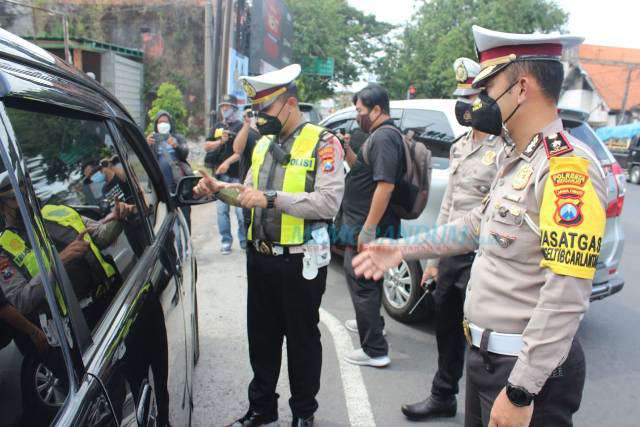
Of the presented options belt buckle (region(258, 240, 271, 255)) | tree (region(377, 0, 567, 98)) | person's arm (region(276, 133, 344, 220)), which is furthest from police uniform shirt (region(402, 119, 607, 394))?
tree (region(377, 0, 567, 98))

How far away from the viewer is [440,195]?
3912 millimetres

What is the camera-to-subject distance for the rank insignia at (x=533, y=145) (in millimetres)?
1518

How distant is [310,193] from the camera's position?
237cm

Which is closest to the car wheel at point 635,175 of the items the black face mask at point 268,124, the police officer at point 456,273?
the police officer at point 456,273

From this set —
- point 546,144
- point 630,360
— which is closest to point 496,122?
point 546,144

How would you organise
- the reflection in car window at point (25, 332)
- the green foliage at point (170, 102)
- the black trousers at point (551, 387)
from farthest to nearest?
the green foliage at point (170, 102) < the black trousers at point (551, 387) < the reflection in car window at point (25, 332)

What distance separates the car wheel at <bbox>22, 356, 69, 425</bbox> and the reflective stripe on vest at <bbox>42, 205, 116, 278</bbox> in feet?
1.68

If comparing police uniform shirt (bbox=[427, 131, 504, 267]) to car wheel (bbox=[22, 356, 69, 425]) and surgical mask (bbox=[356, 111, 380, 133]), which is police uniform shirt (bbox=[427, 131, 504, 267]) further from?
car wheel (bbox=[22, 356, 69, 425])

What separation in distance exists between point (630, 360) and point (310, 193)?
9.25ft

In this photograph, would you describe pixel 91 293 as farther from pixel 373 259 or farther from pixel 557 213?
pixel 557 213

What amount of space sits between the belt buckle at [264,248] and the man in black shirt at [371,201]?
880 mm

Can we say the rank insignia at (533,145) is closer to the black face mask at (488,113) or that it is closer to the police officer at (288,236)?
the black face mask at (488,113)

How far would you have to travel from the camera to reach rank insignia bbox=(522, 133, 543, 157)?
4.98ft

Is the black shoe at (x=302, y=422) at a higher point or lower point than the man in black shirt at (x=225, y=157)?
lower
